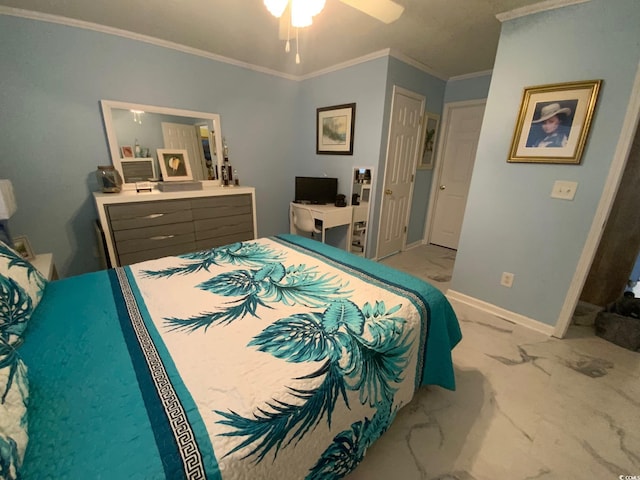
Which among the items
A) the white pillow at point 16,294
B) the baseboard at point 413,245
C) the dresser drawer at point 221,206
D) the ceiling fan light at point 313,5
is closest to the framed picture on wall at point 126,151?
the dresser drawer at point 221,206

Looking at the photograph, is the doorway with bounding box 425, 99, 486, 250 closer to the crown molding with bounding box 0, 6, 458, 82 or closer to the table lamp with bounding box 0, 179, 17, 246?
the crown molding with bounding box 0, 6, 458, 82

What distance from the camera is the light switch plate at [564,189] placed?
1.85m

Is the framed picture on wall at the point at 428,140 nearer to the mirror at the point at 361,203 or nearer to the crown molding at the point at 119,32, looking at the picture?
the mirror at the point at 361,203

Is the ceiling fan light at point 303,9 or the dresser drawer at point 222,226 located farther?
the dresser drawer at point 222,226

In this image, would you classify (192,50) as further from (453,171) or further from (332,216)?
(453,171)

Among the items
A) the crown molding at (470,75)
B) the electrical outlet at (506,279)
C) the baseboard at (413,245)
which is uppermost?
the crown molding at (470,75)

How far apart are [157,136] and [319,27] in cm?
191

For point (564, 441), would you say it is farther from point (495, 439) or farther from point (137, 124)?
point (137, 124)

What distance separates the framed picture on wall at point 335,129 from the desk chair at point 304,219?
2.80 ft

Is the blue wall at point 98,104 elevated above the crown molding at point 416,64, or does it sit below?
below

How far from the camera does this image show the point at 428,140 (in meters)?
3.60

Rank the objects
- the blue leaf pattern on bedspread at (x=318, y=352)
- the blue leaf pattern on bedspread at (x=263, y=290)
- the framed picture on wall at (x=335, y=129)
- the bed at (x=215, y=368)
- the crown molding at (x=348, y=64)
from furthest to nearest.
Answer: the framed picture on wall at (x=335, y=129) → the crown molding at (x=348, y=64) → the blue leaf pattern on bedspread at (x=263, y=290) → the blue leaf pattern on bedspread at (x=318, y=352) → the bed at (x=215, y=368)

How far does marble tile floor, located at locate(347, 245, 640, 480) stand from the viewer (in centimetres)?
119

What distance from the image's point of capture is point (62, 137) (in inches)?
89.4
